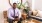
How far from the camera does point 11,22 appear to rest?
123 inches

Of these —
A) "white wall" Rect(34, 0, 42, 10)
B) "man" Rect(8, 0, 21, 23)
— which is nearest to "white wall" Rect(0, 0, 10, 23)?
"man" Rect(8, 0, 21, 23)

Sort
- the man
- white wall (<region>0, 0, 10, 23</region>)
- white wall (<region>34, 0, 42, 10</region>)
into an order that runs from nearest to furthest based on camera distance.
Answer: the man
white wall (<region>0, 0, 10, 23</region>)
white wall (<region>34, 0, 42, 10</region>)

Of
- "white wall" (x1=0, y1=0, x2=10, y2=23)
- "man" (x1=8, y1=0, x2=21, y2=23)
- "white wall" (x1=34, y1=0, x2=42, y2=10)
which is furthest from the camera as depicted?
"white wall" (x1=34, y1=0, x2=42, y2=10)

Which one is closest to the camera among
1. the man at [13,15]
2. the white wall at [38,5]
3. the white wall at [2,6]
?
the man at [13,15]

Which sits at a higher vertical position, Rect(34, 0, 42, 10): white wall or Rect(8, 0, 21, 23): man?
Rect(34, 0, 42, 10): white wall

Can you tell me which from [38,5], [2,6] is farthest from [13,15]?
[38,5]

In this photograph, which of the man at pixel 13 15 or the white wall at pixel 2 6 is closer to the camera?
the man at pixel 13 15

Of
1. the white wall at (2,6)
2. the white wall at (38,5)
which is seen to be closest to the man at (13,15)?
the white wall at (2,6)

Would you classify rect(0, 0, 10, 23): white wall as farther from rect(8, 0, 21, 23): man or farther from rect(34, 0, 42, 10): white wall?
rect(34, 0, 42, 10): white wall

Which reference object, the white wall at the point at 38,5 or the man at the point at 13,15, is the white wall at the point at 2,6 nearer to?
the man at the point at 13,15

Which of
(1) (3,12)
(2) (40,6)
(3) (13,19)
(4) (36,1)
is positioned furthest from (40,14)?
(1) (3,12)

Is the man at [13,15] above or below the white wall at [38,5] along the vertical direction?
below

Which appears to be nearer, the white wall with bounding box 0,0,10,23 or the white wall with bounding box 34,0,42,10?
the white wall with bounding box 0,0,10,23

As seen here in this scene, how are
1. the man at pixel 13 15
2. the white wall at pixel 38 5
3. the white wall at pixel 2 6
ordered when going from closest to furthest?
1. the man at pixel 13 15
2. the white wall at pixel 2 6
3. the white wall at pixel 38 5
